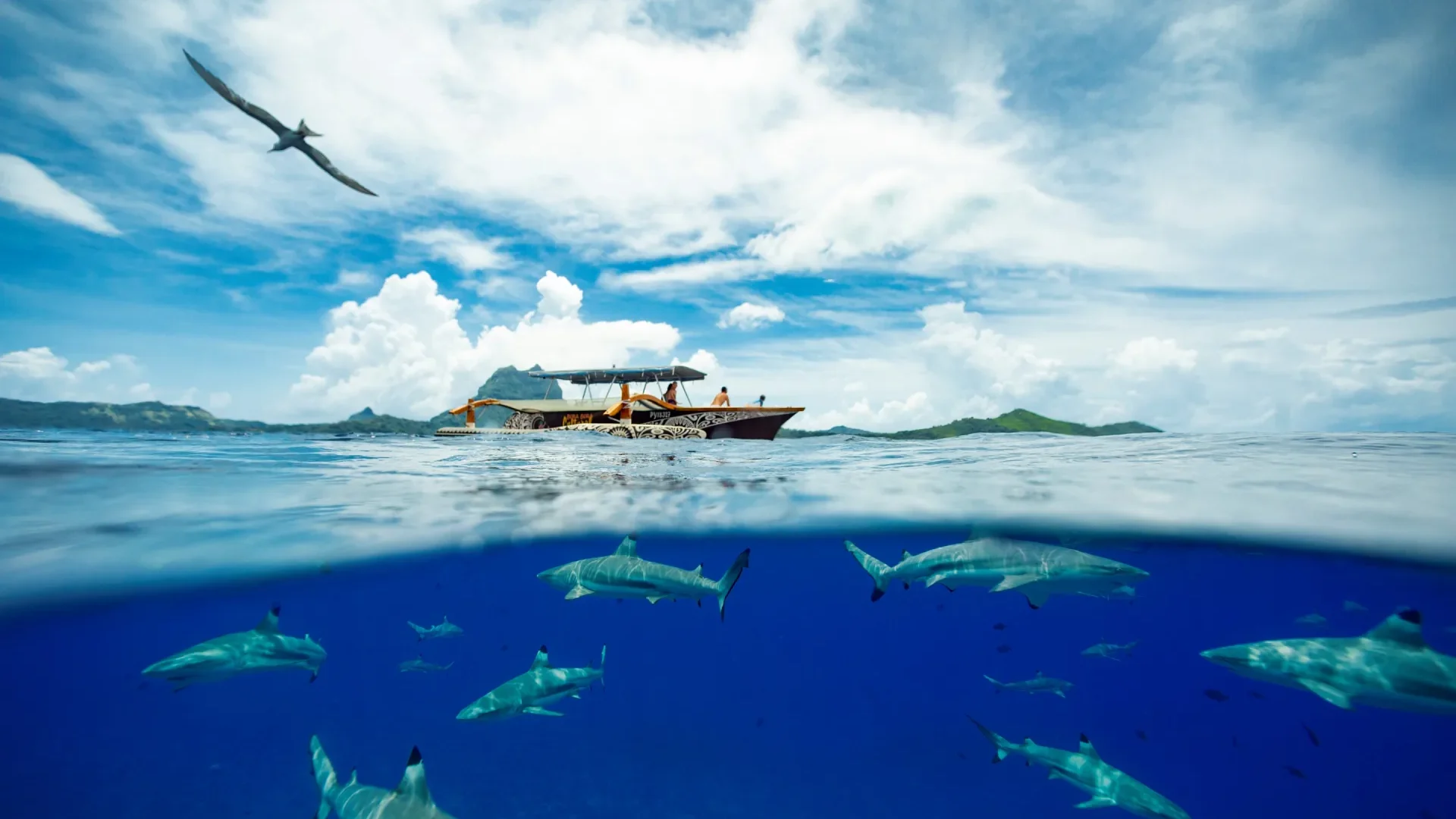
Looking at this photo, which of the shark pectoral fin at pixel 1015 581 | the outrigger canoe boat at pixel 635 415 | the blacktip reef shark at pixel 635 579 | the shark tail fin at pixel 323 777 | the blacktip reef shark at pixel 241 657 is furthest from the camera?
the outrigger canoe boat at pixel 635 415

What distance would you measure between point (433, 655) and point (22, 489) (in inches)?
1193

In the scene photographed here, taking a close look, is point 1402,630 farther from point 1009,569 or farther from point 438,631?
point 438,631

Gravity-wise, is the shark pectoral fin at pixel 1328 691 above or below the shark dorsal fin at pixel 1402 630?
below

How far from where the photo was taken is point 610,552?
17359mm

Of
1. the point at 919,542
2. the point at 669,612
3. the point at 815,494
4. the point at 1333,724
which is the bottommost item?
the point at 1333,724

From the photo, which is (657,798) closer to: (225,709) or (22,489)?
(22,489)

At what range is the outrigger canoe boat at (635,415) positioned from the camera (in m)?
35.2

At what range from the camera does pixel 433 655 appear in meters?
36.8

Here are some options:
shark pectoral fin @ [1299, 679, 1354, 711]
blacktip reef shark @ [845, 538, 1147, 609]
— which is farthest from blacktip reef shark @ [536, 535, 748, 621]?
shark pectoral fin @ [1299, 679, 1354, 711]

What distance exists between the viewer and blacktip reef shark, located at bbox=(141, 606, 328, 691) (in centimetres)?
588

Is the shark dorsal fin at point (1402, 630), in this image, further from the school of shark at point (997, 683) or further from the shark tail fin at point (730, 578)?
the shark tail fin at point (730, 578)

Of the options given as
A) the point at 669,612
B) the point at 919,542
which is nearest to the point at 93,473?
the point at 919,542

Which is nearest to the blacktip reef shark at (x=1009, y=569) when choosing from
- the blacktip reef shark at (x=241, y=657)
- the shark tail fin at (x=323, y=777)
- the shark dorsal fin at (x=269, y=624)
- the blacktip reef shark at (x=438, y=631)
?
the shark tail fin at (x=323, y=777)

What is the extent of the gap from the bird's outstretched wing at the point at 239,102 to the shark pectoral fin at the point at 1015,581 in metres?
11.2
